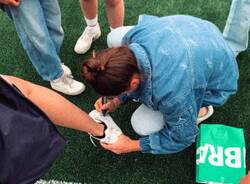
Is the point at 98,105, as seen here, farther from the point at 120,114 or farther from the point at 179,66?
the point at 179,66

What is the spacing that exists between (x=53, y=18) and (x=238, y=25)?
2.95 ft

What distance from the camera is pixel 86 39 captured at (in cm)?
238

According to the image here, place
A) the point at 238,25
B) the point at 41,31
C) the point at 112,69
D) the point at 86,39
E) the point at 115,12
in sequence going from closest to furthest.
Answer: the point at 112,69, the point at 41,31, the point at 238,25, the point at 115,12, the point at 86,39

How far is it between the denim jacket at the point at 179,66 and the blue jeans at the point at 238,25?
41cm

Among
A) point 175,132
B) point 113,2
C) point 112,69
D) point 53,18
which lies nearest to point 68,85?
point 53,18

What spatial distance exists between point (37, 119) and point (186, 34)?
612 mm

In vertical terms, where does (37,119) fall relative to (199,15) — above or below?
above

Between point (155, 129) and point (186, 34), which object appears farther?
point (155, 129)

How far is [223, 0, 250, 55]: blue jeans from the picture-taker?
6.53 ft

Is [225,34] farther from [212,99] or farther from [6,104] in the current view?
[6,104]

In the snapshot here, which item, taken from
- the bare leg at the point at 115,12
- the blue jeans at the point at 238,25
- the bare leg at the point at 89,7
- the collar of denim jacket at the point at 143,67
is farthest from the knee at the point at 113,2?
the collar of denim jacket at the point at 143,67

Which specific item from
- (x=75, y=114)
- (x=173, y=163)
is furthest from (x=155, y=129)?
(x=75, y=114)

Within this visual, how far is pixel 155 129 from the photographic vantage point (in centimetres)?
186

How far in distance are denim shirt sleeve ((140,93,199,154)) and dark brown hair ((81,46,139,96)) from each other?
251mm
